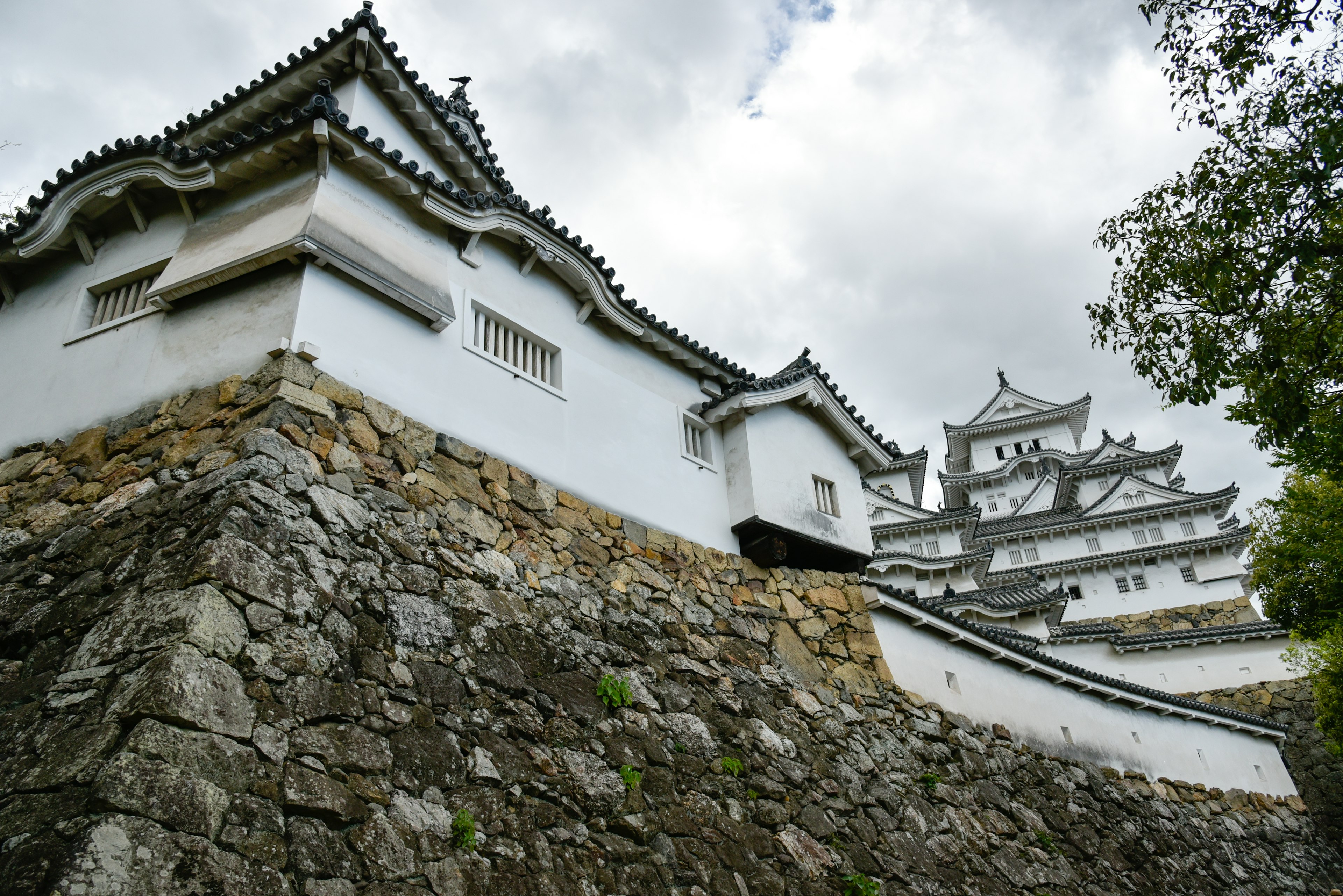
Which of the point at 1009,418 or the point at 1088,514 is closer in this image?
the point at 1088,514

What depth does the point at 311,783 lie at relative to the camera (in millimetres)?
5477

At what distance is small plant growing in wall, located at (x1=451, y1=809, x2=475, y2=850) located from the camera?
6062mm

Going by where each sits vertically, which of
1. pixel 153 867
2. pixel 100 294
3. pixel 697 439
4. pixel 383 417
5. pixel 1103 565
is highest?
pixel 1103 565

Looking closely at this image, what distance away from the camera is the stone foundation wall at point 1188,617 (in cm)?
3225

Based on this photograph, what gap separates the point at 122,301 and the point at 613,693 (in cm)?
690

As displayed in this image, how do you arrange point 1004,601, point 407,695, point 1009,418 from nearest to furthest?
point 407,695, point 1004,601, point 1009,418

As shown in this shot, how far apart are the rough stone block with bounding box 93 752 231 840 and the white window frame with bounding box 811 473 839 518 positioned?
926 centimetres

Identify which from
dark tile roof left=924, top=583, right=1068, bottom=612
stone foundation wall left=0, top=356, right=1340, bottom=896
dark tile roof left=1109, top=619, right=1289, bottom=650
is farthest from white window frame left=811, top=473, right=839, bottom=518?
dark tile roof left=1109, top=619, right=1289, bottom=650

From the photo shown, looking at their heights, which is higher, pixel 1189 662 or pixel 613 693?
pixel 1189 662

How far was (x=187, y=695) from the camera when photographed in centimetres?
518

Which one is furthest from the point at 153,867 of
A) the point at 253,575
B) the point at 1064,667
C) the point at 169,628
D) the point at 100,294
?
the point at 1064,667

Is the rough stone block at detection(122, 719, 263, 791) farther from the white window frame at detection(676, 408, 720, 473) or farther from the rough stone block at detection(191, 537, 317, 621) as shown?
the white window frame at detection(676, 408, 720, 473)

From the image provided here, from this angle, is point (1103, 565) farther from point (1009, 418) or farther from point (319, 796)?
point (319, 796)

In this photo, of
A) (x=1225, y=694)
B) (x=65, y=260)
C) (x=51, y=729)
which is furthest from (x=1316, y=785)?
(x=65, y=260)
